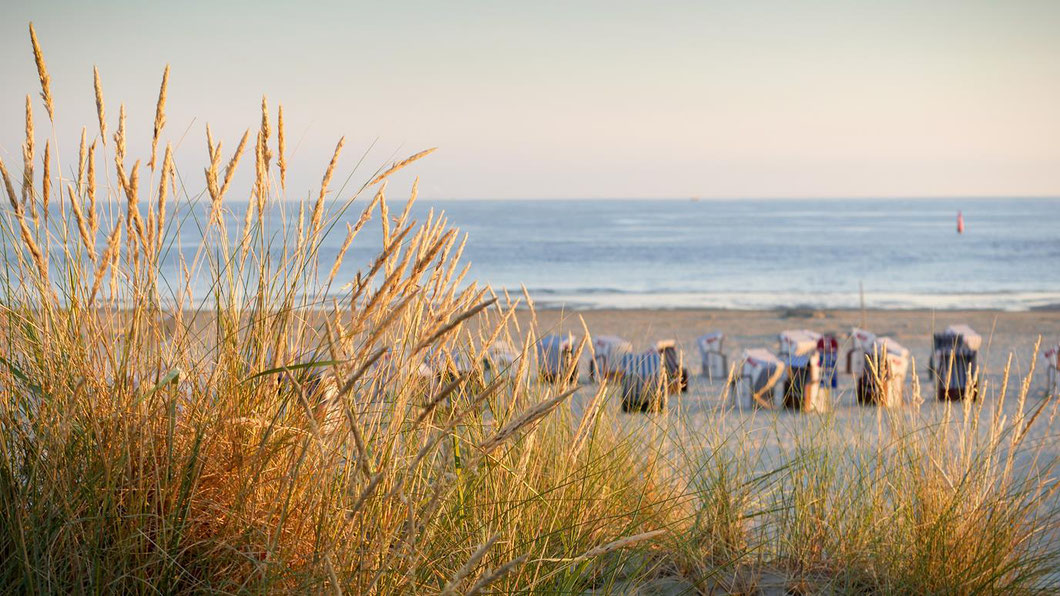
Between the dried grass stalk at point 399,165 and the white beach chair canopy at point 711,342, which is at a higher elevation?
the dried grass stalk at point 399,165

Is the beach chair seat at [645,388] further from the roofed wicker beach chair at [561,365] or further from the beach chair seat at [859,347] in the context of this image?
the beach chair seat at [859,347]

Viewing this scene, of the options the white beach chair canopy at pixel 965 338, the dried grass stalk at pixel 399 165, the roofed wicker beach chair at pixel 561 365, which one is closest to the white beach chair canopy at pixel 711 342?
the white beach chair canopy at pixel 965 338

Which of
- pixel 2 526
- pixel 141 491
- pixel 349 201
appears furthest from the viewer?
pixel 349 201

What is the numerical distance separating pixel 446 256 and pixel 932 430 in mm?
1782

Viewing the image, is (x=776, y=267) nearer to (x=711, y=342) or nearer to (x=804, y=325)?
(x=804, y=325)

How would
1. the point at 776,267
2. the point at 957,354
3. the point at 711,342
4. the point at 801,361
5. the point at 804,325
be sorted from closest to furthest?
the point at 801,361, the point at 957,354, the point at 711,342, the point at 804,325, the point at 776,267

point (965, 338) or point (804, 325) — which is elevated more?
point (965, 338)

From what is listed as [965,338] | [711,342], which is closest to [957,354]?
[965,338]

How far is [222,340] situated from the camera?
1724 mm

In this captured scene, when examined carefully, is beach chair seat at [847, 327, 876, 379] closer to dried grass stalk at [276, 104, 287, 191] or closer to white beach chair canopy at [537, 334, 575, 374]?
white beach chair canopy at [537, 334, 575, 374]

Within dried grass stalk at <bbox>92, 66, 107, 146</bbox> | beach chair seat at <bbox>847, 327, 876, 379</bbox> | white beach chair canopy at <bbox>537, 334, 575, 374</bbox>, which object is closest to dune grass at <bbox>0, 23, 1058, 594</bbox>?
dried grass stalk at <bbox>92, 66, 107, 146</bbox>

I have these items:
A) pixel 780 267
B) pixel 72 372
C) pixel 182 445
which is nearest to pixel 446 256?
pixel 182 445

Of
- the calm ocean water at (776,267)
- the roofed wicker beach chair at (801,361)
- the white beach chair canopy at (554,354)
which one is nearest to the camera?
the white beach chair canopy at (554,354)

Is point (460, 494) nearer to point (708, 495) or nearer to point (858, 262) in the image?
point (708, 495)
